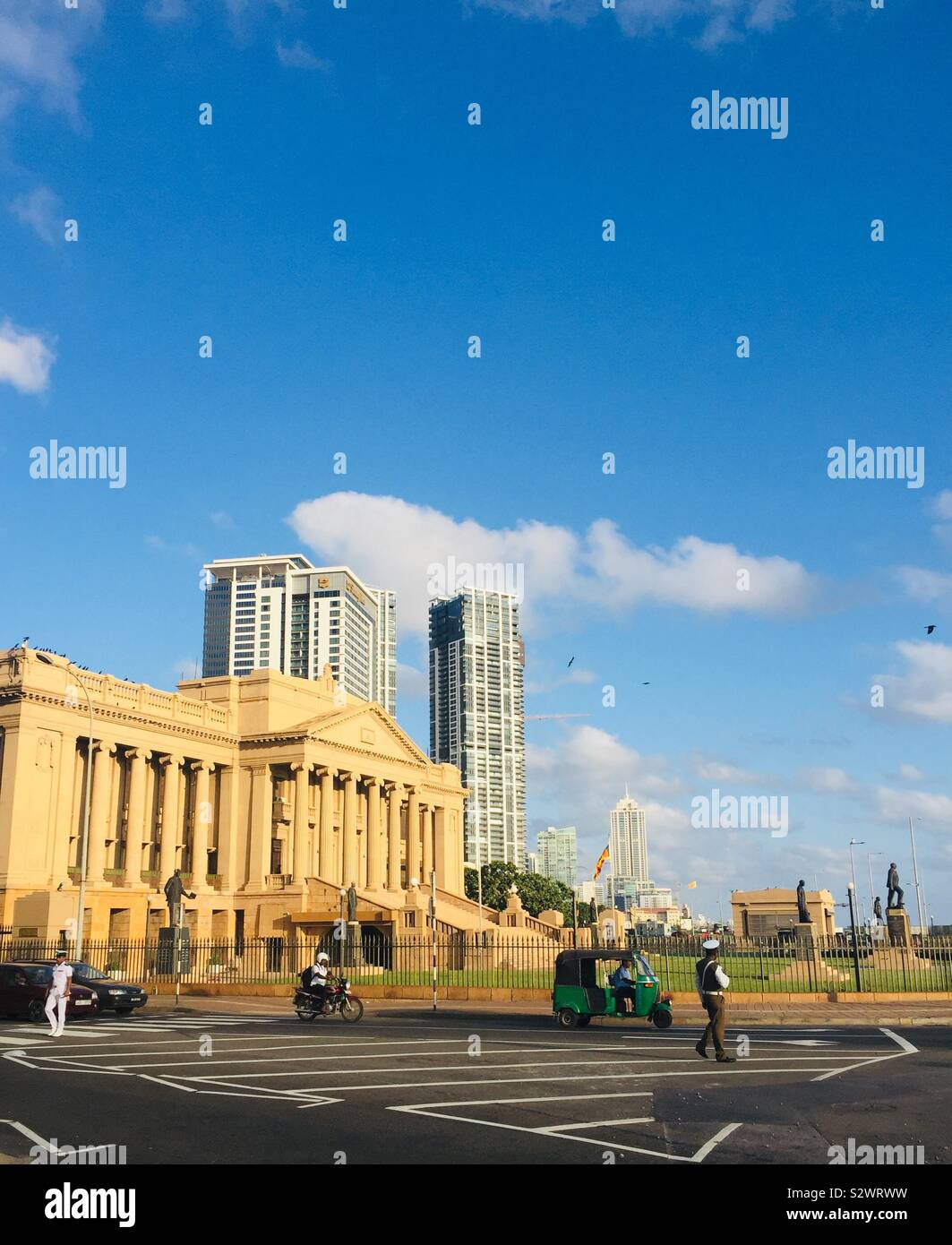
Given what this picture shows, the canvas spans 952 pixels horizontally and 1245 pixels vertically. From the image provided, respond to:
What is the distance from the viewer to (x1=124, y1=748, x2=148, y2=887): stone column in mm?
67000

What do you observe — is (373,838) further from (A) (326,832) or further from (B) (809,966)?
(B) (809,966)

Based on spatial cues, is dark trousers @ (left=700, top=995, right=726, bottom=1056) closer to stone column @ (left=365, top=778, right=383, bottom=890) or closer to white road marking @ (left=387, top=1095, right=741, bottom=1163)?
white road marking @ (left=387, top=1095, right=741, bottom=1163)

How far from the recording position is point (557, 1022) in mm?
26391

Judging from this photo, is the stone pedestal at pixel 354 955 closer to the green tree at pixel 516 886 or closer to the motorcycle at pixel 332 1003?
the motorcycle at pixel 332 1003

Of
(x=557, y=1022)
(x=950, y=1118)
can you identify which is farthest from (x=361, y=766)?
(x=950, y=1118)

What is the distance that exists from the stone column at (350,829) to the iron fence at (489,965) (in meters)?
30.6

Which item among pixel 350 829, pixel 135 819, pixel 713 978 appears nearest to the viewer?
pixel 713 978

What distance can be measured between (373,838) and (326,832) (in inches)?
250

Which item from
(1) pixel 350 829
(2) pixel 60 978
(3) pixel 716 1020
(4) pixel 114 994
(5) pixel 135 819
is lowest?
(4) pixel 114 994

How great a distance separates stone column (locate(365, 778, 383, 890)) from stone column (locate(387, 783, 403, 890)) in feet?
5.50

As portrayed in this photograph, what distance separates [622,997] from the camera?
25328 millimetres

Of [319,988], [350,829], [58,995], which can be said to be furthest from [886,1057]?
[350,829]

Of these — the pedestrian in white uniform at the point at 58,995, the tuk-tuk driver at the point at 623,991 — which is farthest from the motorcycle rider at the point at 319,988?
the tuk-tuk driver at the point at 623,991
